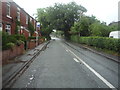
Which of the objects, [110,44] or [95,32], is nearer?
[110,44]

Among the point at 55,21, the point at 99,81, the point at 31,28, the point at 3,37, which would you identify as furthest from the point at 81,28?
the point at 99,81

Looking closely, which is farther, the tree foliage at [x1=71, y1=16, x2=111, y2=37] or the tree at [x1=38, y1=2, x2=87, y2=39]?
the tree at [x1=38, y1=2, x2=87, y2=39]

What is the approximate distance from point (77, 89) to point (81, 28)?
1508 inches

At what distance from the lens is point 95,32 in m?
38.0

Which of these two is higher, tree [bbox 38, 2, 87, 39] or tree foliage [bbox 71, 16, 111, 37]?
tree [bbox 38, 2, 87, 39]

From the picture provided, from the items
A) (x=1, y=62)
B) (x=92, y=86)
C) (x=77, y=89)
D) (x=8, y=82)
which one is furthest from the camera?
(x=1, y=62)

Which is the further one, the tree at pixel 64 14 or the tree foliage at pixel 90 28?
the tree at pixel 64 14

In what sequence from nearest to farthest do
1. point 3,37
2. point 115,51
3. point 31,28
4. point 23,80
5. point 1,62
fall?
point 23,80
point 1,62
point 3,37
point 115,51
point 31,28

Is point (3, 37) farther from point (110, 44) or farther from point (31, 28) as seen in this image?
point (31, 28)

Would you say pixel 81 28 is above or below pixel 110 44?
above

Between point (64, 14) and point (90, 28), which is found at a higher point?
→ point (64, 14)

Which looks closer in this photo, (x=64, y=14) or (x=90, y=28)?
(x=90, y=28)

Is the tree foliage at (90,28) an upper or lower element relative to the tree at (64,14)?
lower

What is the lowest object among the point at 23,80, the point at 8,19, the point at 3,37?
the point at 23,80
